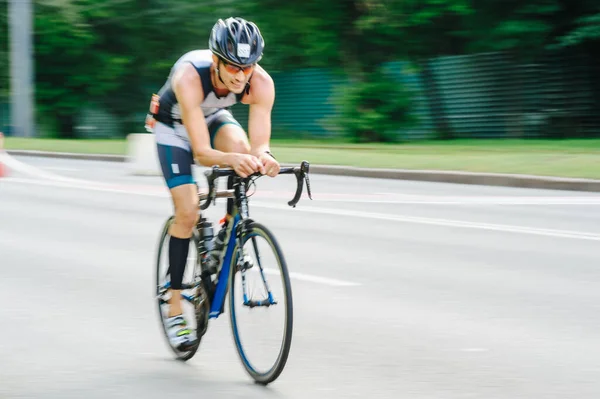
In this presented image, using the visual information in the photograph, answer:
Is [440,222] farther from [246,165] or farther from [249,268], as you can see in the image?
[246,165]

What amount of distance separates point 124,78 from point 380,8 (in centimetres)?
1413

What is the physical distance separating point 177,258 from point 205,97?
92 cm

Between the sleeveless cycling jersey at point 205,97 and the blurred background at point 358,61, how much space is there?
70.4 ft

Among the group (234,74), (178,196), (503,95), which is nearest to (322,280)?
(178,196)

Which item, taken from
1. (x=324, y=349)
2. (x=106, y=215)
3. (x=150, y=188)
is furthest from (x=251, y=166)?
(x=150, y=188)

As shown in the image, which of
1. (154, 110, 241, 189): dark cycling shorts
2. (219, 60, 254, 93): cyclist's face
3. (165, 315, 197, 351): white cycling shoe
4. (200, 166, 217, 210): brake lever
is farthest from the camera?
(165, 315, 197, 351): white cycling shoe

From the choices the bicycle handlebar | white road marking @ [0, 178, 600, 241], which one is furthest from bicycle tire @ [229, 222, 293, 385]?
white road marking @ [0, 178, 600, 241]

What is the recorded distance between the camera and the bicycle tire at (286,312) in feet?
16.8

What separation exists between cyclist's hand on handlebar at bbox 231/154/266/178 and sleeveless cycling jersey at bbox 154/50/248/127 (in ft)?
1.71

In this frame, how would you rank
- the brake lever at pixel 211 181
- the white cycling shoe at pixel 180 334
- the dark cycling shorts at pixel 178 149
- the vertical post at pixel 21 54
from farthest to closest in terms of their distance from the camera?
the vertical post at pixel 21 54
the white cycling shoe at pixel 180 334
the dark cycling shorts at pixel 178 149
the brake lever at pixel 211 181

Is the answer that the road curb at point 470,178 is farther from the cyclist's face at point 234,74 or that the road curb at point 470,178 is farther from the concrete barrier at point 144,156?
the cyclist's face at point 234,74

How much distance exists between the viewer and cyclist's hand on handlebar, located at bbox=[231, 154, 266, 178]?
200 inches

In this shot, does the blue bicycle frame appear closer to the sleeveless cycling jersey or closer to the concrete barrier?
the sleeveless cycling jersey

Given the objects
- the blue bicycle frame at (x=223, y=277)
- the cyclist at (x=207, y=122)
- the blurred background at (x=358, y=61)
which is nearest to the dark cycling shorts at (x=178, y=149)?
the cyclist at (x=207, y=122)
